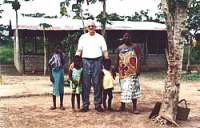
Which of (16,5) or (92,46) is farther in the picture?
(16,5)

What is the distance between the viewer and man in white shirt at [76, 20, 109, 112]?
8.58 m

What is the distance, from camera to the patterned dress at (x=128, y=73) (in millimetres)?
8352

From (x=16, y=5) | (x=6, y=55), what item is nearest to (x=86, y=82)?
(x=16, y=5)

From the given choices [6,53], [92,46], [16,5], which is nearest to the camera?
[92,46]

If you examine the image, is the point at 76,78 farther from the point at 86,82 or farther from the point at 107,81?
the point at 107,81

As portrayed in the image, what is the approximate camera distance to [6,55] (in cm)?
3011

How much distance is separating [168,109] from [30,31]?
1578 centimetres

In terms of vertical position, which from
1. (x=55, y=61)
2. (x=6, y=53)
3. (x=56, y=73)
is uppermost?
(x=55, y=61)

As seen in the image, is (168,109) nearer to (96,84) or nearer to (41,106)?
(96,84)

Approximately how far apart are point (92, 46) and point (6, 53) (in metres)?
22.6

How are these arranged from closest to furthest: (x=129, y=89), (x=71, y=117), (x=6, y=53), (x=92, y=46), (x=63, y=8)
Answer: (x=71, y=117)
(x=129, y=89)
(x=92, y=46)
(x=63, y=8)
(x=6, y=53)

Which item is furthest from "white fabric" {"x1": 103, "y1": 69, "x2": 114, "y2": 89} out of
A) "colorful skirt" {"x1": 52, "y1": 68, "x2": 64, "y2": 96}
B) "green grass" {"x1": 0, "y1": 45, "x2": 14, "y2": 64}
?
"green grass" {"x1": 0, "y1": 45, "x2": 14, "y2": 64}

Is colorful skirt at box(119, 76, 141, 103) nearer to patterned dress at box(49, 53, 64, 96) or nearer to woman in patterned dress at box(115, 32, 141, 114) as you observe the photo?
A: woman in patterned dress at box(115, 32, 141, 114)

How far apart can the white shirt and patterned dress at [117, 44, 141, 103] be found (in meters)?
0.38
